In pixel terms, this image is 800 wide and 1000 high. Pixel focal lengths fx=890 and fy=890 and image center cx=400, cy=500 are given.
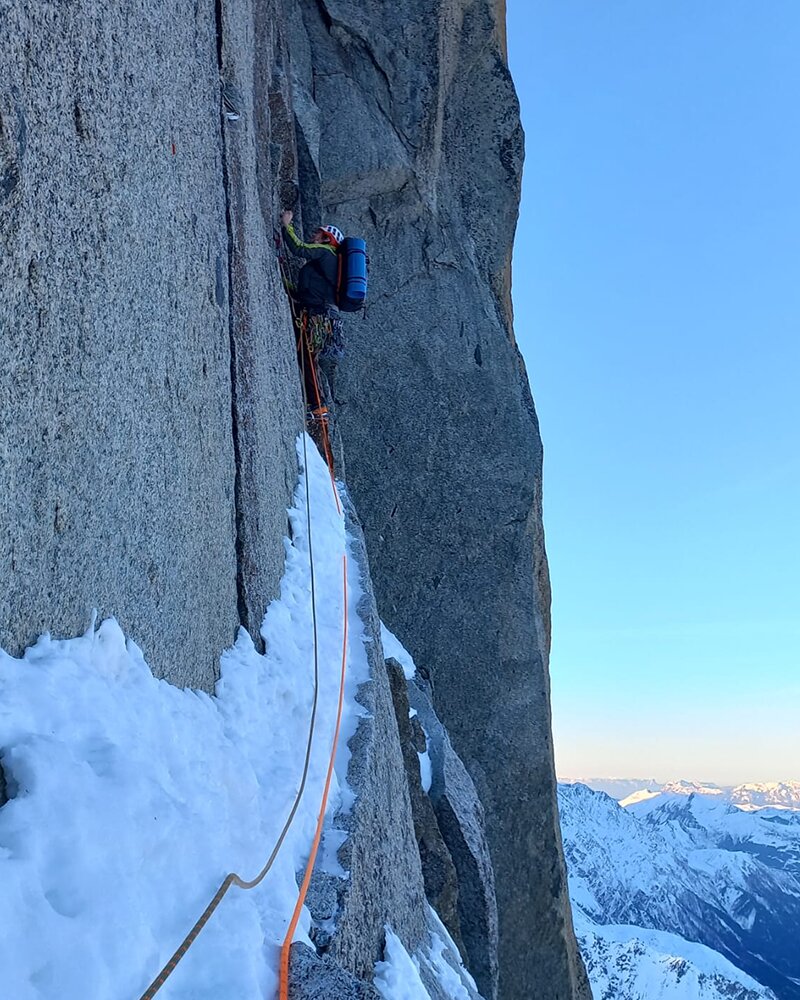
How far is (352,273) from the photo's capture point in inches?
424

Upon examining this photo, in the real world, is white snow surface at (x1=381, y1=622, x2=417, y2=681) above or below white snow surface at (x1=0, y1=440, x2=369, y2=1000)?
above

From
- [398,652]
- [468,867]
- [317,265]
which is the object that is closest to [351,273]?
[317,265]

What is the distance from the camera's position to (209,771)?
4.27 m

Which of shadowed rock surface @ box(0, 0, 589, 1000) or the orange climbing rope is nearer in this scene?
the orange climbing rope

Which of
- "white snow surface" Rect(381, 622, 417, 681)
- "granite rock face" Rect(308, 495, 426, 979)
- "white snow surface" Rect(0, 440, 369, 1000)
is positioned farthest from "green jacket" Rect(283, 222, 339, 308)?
"white snow surface" Rect(0, 440, 369, 1000)

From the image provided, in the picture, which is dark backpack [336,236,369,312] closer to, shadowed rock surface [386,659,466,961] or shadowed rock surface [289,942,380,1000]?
shadowed rock surface [386,659,466,961]

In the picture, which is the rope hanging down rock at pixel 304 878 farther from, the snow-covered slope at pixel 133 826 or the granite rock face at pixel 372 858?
the granite rock face at pixel 372 858

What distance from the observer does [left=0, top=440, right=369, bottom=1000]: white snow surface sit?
8.74 ft

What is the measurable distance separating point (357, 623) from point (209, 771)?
4128mm

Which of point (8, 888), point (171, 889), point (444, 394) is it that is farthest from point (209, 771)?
point (444, 394)

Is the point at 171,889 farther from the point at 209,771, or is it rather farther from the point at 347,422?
the point at 347,422

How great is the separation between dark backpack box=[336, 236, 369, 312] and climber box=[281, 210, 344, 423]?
0.29ft

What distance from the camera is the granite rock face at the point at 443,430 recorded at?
13336 millimetres

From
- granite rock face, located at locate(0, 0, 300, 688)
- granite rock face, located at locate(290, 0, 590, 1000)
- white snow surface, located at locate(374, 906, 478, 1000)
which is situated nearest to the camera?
granite rock face, located at locate(0, 0, 300, 688)
